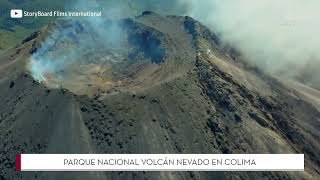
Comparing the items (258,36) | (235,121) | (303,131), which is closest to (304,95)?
(303,131)

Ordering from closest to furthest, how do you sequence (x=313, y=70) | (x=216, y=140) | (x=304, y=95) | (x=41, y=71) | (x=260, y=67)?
(x=216, y=140) < (x=41, y=71) < (x=304, y=95) < (x=260, y=67) < (x=313, y=70)

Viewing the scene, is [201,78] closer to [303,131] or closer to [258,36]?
[303,131]

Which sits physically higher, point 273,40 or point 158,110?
point 273,40

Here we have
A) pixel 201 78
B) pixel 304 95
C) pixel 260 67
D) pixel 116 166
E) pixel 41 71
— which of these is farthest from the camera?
pixel 260 67

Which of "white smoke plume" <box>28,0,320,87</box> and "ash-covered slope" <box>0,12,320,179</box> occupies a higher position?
"white smoke plume" <box>28,0,320,87</box>

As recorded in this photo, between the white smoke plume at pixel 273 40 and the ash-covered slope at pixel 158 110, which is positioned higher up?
the white smoke plume at pixel 273 40

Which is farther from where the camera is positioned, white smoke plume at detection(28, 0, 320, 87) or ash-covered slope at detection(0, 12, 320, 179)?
white smoke plume at detection(28, 0, 320, 87)

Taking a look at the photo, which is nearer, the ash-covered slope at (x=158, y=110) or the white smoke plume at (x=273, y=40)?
the ash-covered slope at (x=158, y=110)

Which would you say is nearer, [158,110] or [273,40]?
[158,110]
